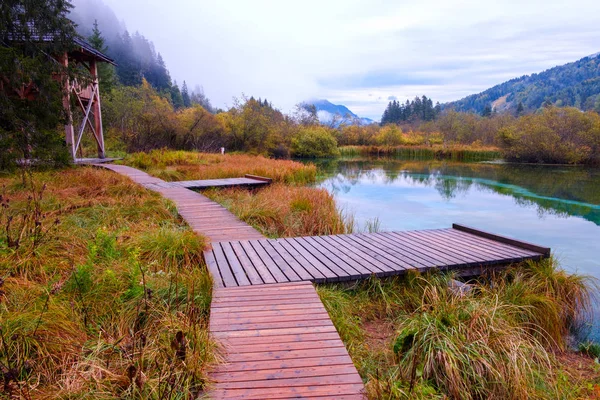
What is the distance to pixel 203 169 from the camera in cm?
1315

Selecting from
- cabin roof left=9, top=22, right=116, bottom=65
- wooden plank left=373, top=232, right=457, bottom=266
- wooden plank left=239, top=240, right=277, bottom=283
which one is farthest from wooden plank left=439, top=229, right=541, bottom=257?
cabin roof left=9, top=22, right=116, bottom=65

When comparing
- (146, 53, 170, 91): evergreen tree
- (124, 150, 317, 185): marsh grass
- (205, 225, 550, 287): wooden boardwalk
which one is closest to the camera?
A: (205, 225, 550, 287): wooden boardwalk

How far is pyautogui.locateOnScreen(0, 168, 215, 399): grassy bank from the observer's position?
1986 mm

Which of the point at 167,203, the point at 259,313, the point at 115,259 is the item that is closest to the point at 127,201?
the point at 167,203

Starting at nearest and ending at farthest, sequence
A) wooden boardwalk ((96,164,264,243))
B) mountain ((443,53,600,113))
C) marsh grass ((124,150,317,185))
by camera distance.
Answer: wooden boardwalk ((96,164,264,243)), marsh grass ((124,150,317,185)), mountain ((443,53,600,113))

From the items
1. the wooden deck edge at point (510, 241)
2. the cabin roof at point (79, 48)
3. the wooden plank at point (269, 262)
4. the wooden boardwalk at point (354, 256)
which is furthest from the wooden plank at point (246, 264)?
the cabin roof at point (79, 48)

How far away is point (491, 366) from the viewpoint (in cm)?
251

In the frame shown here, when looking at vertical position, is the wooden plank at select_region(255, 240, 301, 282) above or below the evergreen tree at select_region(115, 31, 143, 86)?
below

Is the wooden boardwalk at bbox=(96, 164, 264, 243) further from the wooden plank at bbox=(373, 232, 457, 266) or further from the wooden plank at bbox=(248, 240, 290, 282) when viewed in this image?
the wooden plank at bbox=(373, 232, 457, 266)

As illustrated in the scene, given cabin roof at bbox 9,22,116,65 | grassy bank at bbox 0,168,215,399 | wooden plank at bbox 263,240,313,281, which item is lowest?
wooden plank at bbox 263,240,313,281

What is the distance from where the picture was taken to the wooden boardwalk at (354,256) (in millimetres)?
3793

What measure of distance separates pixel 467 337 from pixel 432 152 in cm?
3109

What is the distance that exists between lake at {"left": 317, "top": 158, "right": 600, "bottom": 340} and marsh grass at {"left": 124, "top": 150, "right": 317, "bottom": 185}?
1.46 meters

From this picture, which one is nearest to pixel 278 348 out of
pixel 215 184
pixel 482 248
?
pixel 482 248
